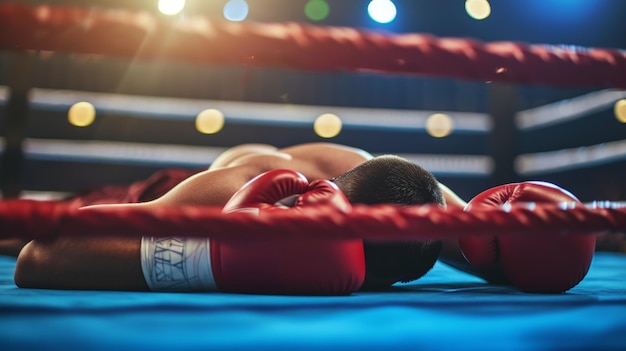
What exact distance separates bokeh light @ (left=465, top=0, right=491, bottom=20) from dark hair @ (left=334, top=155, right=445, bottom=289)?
2.69 m

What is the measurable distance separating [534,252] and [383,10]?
2.81 m

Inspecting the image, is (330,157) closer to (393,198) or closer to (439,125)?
(393,198)

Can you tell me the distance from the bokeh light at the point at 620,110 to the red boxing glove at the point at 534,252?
6.69ft

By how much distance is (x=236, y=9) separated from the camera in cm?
362

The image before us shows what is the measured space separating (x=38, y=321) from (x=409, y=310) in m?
0.47

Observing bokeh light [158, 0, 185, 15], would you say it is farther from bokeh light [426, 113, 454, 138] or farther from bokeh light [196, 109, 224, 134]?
bokeh light [426, 113, 454, 138]

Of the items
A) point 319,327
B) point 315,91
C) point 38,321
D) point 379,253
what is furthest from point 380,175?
point 315,91

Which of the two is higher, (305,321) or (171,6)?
(171,6)

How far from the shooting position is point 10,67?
309cm

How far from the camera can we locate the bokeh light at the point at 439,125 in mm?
3686

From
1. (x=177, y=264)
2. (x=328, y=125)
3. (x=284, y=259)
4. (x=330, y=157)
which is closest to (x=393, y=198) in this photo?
(x=284, y=259)

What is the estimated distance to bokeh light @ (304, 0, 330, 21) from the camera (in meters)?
3.67

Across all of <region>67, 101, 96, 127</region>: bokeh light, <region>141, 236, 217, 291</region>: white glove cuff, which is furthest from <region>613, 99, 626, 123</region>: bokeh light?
<region>67, 101, 96, 127</region>: bokeh light

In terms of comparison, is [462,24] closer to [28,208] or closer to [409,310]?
[409,310]
